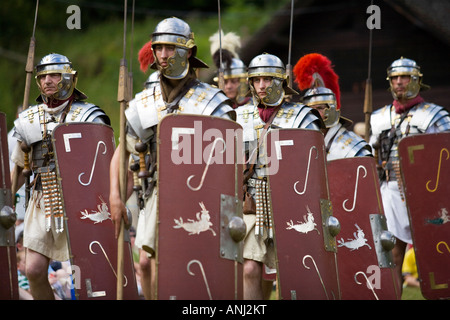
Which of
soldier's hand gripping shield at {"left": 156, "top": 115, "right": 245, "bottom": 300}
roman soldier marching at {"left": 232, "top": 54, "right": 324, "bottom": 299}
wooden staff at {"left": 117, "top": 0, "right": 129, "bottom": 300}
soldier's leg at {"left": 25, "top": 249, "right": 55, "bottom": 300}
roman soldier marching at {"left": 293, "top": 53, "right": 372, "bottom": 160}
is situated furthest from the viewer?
roman soldier marching at {"left": 293, "top": 53, "right": 372, "bottom": 160}

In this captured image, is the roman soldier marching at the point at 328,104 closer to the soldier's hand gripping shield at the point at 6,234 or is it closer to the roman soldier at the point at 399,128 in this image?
the roman soldier at the point at 399,128

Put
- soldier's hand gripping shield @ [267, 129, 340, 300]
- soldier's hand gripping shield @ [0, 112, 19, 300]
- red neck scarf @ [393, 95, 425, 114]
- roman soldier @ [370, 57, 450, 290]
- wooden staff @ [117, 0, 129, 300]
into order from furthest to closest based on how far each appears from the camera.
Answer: red neck scarf @ [393, 95, 425, 114] → roman soldier @ [370, 57, 450, 290] → soldier's hand gripping shield @ [267, 129, 340, 300] → soldier's hand gripping shield @ [0, 112, 19, 300] → wooden staff @ [117, 0, 129, 300]

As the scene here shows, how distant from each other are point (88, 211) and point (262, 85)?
170 centimetres

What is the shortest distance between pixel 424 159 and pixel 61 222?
10.2 ft

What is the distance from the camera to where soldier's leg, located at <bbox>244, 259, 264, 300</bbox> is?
7.50 m

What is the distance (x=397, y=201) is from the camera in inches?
392

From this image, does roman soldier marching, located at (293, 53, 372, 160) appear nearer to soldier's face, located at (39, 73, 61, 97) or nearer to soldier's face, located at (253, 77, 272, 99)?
soldier's face, located at (253, 77, 272, 99)

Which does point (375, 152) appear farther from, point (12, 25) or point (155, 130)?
point (12, 25)

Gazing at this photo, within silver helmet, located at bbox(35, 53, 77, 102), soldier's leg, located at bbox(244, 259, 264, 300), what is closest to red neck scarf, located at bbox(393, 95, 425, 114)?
soldier's leg, located at bbox(244, 259, 264, 300)

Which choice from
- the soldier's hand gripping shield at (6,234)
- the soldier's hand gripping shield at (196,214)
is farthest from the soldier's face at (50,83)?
the soldier's hand gripping shield at (196,214)

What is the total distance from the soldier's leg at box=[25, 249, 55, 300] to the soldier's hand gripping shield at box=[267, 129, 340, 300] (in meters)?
1.96

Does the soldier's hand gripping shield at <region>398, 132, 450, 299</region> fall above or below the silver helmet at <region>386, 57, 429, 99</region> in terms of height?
below

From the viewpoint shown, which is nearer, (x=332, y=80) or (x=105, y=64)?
(x=332, y=80)
